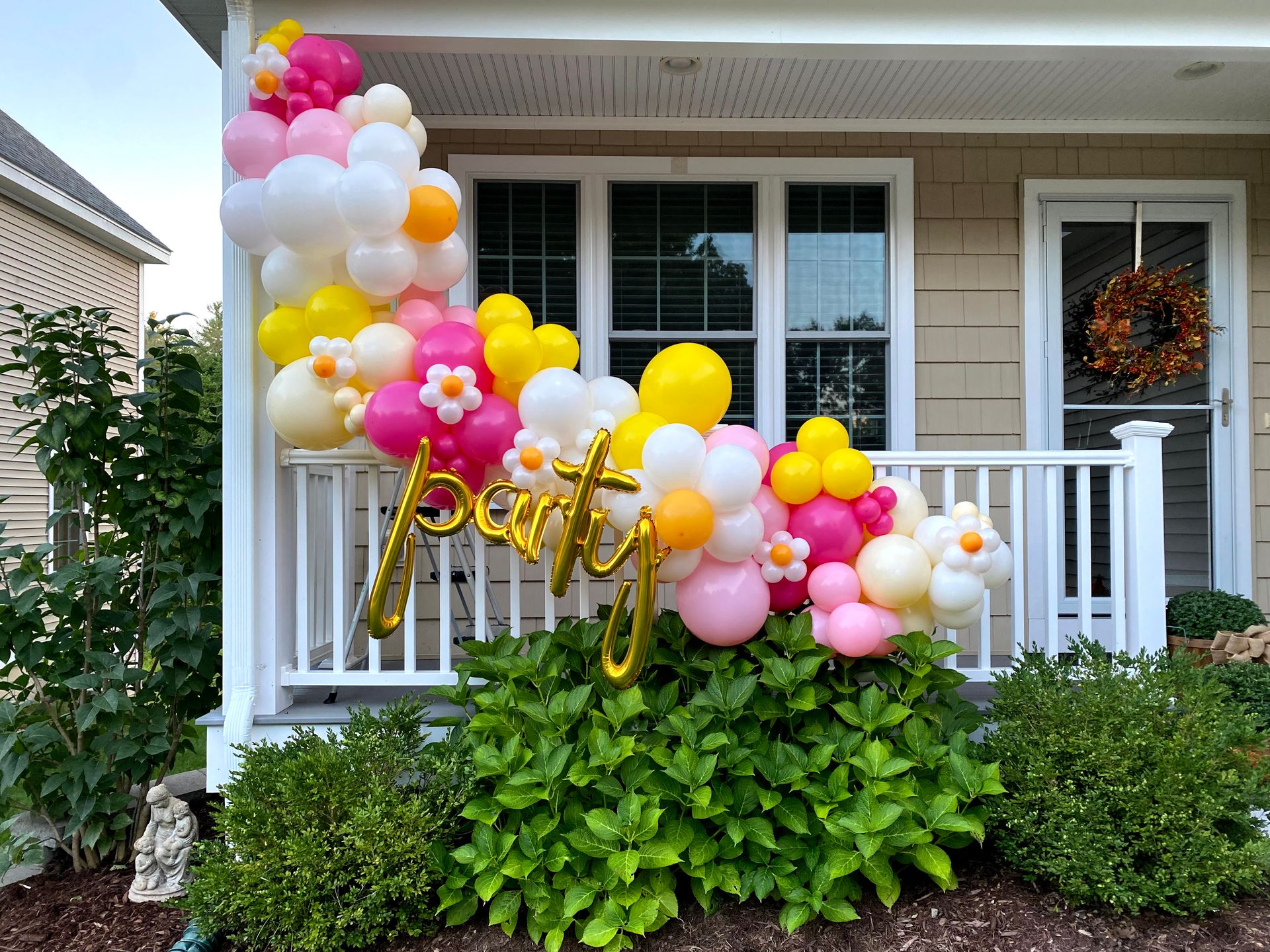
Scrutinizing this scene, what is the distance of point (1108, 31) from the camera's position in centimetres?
294

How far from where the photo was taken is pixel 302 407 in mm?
2455

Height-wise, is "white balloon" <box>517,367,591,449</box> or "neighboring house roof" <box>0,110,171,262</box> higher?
"neighboring house roof" <box>0,110,171,262</box>

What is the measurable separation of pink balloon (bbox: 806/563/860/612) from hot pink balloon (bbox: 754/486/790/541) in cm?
19

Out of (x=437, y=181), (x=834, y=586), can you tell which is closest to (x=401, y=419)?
(x=437, y=181)

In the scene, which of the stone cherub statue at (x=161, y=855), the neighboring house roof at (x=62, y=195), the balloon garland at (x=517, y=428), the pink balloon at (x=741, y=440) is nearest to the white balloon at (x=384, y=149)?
the balloon garland at (x=517, y=428)

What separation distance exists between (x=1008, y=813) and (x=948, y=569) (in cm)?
73

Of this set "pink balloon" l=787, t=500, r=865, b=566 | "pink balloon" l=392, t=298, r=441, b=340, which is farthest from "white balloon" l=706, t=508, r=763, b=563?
"pink balloon" l=392, t=298, r=441, b=340

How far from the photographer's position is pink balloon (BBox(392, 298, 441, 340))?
2.59 metres

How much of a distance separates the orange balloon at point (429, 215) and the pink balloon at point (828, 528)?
145cm

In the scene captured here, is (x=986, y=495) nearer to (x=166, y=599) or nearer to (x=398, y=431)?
(x=398, y=431)

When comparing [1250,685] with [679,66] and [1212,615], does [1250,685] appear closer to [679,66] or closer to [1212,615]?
[1212,615]

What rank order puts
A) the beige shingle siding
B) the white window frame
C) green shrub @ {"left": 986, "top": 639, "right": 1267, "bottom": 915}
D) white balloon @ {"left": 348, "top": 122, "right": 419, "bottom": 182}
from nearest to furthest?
green shrub @ {"left": 986, "top": 639, "right": 1267, "bottom": 915} < white balloon @ {"left": 348, "top": 122, "right": 419, "bottom": 182} < the white window frame < the beige shingle siding

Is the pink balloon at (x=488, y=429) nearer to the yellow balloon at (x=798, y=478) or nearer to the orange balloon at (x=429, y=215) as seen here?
the orange balloon at (x=429, y=215)

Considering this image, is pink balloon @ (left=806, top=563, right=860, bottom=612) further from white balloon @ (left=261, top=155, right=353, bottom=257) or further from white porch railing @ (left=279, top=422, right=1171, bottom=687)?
white balloon @ (left=261, top=155, right=353, bottom=257)
